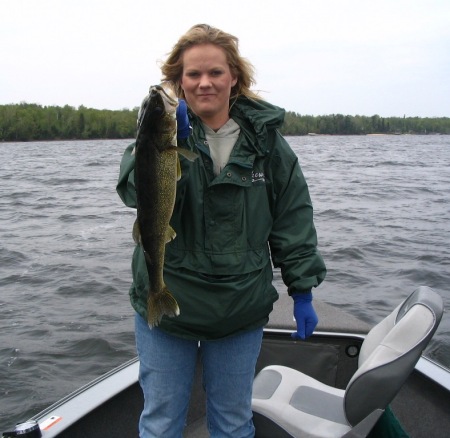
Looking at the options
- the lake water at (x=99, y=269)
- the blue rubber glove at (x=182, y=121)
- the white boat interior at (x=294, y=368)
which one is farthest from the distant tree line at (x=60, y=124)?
the blue rubber glove at (x=182, y=121)

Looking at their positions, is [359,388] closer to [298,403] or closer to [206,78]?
[298,403]

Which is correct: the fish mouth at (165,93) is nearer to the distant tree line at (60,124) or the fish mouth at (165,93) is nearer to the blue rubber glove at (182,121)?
the blue rubber glove at (182,121)

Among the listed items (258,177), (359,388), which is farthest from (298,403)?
(258,177)

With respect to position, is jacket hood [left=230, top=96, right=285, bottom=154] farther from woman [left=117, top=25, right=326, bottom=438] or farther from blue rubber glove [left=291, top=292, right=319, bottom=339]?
blue rubber glove [left=291, top=292, right=319, bottom=339]

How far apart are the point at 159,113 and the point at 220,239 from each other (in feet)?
2.24

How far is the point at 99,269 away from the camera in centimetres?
1141

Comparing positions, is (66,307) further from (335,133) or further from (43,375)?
(335,133)

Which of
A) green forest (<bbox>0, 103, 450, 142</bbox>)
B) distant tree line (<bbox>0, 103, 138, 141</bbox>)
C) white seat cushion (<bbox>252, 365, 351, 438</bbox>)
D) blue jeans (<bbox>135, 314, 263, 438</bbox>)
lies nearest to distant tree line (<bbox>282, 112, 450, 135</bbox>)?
green forest (<bbox>0, 103, 450, 142</bbox>)

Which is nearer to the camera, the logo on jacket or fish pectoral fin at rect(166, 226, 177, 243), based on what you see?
fish pectoral fin at rect(166, 226, 177, 243)

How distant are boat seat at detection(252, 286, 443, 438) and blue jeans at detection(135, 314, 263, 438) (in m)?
0.65

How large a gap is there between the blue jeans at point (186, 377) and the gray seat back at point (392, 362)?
61 cm

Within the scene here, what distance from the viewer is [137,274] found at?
2703 mm

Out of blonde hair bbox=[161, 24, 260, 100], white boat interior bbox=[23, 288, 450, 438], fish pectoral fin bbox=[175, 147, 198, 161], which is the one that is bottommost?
white boat interior bbox=[23, 288, 450, 438]

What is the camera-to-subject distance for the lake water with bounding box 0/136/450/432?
7.54 metres
